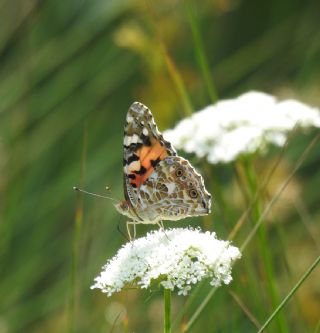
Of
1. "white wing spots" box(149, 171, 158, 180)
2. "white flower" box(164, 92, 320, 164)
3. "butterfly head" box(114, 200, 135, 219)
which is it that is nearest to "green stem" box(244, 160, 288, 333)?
"white flower" box(164, 92, 320, 164)

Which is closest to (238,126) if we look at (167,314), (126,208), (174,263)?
(126,208)

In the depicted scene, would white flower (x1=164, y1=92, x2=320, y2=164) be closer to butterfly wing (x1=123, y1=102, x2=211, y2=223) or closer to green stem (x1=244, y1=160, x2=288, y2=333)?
green stem (x1=244, y1=160, x2=288, y2=333)

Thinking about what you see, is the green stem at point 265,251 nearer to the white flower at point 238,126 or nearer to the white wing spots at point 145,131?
the white flower at point 238,126

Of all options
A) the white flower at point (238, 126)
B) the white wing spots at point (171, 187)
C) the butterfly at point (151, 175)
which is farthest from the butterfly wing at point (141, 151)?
the white flower at point (238, 126)

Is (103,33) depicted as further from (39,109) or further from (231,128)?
(231,128)


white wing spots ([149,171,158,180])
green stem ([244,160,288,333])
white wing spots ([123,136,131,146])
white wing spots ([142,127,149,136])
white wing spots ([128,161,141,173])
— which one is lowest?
green stem ([244,160,288,333])
